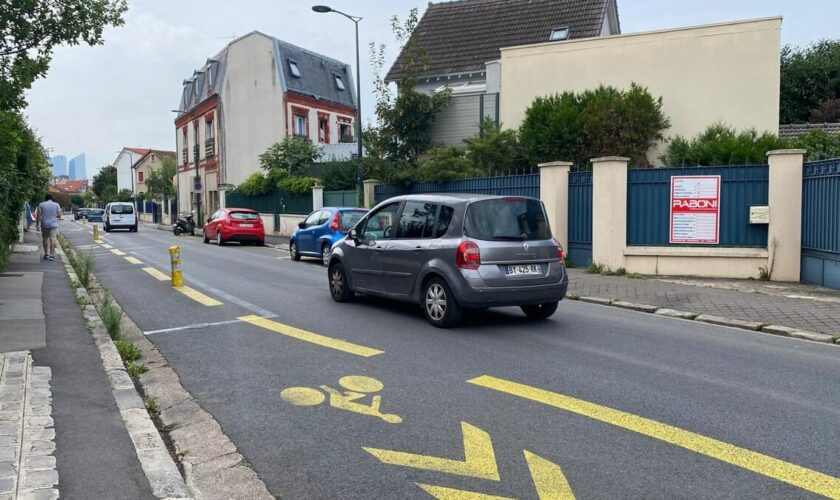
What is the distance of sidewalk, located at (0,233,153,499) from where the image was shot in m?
3.86

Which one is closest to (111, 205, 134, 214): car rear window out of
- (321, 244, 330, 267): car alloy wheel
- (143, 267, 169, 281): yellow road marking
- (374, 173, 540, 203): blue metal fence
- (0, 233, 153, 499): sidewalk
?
(374, 173, 540, 203): blue metal fence

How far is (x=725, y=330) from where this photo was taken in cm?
885

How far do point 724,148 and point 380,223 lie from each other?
10354mm

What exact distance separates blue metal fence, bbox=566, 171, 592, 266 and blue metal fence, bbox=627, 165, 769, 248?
0.99 m

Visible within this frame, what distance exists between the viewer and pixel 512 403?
5516 mm

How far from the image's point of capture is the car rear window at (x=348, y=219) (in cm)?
1786

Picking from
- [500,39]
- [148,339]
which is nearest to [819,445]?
[148,339]

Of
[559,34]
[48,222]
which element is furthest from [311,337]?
[559,34]

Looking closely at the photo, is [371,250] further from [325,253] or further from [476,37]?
[476,37]

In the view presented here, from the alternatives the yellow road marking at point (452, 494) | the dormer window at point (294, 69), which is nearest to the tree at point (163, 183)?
the dormer window at point (294, 69)

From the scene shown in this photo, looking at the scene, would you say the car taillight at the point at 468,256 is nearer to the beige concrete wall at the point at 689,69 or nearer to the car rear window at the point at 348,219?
the car rear window at the point at 348,219

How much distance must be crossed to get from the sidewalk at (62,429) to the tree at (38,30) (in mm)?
3792

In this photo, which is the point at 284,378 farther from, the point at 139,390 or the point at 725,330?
the point at 725,330

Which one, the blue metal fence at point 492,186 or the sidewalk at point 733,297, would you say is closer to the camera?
the sidewalk at point 733,297
